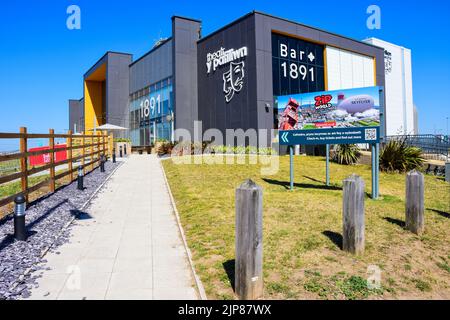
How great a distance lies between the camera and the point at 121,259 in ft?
17.4

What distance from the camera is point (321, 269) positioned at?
4832 millimetres

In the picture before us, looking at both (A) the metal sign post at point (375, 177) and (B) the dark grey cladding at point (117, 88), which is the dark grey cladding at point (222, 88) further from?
(B) the dark grey cladding at point (117, 88)

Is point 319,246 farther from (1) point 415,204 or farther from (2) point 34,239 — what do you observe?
(2) point 34,239

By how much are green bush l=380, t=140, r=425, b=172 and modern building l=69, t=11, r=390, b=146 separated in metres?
5.40

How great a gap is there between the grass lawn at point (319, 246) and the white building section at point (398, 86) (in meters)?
43.8

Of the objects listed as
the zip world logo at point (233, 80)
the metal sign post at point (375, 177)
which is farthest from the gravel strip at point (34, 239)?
the zip world logo at point (233, 80)

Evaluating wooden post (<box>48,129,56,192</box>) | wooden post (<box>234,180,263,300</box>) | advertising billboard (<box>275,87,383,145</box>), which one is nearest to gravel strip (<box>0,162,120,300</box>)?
wooden post (<box>48,129,56,192</box>)

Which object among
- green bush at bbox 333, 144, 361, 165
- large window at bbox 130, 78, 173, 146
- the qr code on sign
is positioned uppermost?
large window at bbox 130, 78, 173, 146

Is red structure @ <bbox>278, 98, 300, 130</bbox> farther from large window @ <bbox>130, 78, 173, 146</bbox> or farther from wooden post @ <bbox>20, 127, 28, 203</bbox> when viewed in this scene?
large window @ <bbox>130, 78, 173, 146</bbox>

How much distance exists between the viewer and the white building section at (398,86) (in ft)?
165

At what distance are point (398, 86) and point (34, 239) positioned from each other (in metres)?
55.5

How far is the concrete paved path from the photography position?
4.21 m

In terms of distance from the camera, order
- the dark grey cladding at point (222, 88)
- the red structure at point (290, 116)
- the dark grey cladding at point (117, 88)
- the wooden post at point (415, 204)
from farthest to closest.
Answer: the dark grey cladding at point (117, 88)
the dark grey cladding at point (222, 88)
the red structure at point (290, 116)
the wooden post at point (415, 204)
